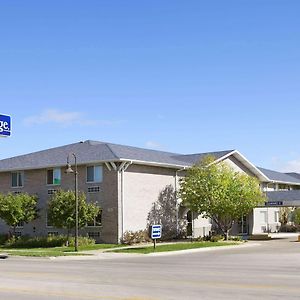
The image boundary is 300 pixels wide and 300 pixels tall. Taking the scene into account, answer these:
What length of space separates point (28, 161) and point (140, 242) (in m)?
12.2

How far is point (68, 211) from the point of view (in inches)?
1567

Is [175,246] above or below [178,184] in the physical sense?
below

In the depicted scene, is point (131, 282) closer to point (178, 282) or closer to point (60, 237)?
point (178, 282)

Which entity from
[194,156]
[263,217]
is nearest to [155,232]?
[194,156]

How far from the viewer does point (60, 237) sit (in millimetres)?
40906

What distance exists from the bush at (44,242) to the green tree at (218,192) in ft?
28.3

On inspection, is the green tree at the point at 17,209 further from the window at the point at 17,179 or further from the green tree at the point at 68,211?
the green tree at the point at 68,211

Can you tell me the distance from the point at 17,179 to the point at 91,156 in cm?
757

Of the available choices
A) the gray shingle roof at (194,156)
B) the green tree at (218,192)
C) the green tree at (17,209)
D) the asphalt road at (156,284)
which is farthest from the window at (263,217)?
the asphalt road at (156,284)

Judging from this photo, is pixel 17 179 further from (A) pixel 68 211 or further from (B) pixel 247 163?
(B) pixel 247 163

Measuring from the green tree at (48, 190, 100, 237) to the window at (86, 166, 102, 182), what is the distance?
2676 millimetres

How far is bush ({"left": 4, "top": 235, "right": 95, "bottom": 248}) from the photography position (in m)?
40.2

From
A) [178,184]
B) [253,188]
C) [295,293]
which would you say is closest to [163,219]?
[178,184]

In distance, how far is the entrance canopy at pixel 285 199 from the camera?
51.0 m
